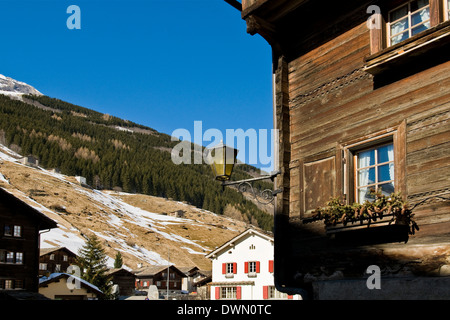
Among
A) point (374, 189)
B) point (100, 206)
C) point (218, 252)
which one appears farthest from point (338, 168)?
point (100, 206)

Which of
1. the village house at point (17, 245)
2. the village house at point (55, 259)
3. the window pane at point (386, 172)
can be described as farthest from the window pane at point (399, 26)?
the village house at point (55, 259)

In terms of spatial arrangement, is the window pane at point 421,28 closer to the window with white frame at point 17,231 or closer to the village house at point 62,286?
the window with white frame at point 17,231

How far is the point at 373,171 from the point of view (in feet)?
28.1

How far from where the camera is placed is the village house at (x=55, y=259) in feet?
260

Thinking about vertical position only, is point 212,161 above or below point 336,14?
below

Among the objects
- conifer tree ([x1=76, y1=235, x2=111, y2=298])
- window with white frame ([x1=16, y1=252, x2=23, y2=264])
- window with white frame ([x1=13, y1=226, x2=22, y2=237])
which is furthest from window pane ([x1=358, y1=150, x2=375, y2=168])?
conifer tree ([x1=76, y1=235, x2=111, y2=298])

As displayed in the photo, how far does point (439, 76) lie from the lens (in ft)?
24.9

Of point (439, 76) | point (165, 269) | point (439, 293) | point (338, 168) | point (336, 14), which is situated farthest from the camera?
point (165, 269)

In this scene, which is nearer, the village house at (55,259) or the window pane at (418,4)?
the window pane at (418,4)

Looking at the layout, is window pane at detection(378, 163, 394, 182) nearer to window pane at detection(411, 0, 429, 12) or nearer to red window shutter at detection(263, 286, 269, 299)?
window pane at detection(411, 0, 429, 12)

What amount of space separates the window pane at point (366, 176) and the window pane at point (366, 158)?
10 cm

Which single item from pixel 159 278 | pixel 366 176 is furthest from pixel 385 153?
pixel 159 278
